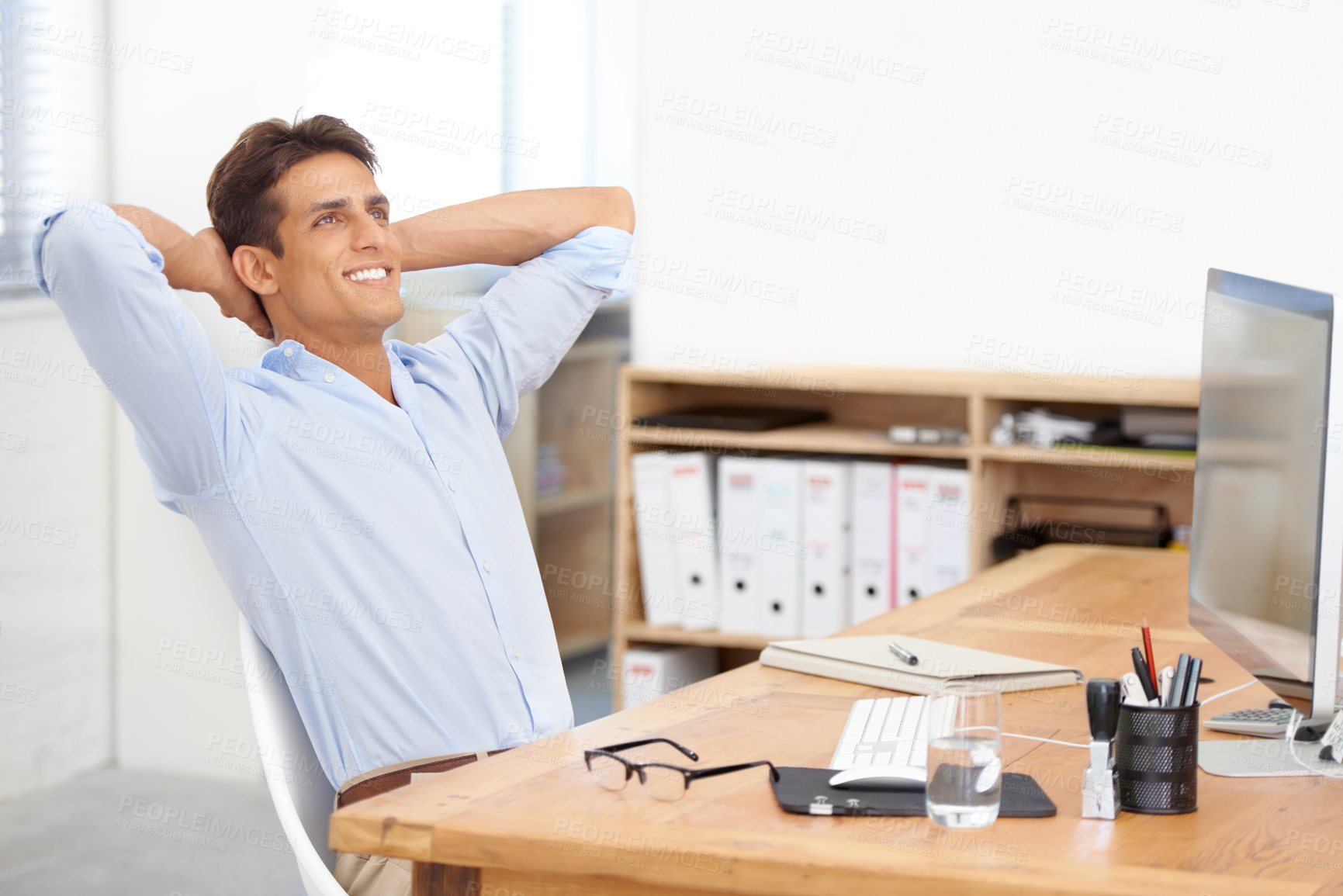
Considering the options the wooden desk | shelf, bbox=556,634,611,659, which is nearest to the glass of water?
the wooden desk

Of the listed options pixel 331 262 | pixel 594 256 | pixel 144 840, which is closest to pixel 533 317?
pixel 594 256

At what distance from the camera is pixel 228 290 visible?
1.75 m

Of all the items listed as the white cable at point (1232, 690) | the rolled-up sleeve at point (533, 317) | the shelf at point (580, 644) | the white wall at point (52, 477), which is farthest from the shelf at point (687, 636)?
the white cable at point (1232, 690)

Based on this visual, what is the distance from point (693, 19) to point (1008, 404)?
49.2 inches

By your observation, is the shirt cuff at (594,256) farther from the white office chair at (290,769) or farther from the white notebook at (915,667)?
the white office chair at (290,769)

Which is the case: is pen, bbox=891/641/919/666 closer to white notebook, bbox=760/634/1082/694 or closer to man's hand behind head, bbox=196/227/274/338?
white notebook, bbox=760/634/1082/694

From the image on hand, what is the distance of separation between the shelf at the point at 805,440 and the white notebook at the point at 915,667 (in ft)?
4.10

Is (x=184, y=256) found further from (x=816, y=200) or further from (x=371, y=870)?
(x=816, y=200)

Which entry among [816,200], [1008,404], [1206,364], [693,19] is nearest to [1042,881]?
[1206,364]

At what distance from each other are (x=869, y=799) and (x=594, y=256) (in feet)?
3.57

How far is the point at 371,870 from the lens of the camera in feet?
4.89

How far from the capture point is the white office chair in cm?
142

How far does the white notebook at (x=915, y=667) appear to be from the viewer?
1.62 metres

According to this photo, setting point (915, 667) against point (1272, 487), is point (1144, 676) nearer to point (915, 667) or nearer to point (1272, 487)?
point (1272, 487)
